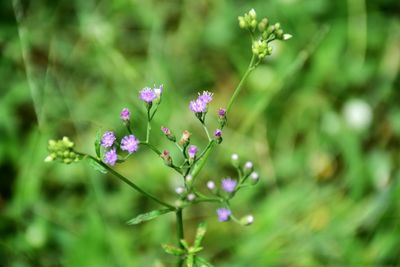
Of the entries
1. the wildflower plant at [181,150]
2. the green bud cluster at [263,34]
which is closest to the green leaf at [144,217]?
the wildflower plant at [181,150]

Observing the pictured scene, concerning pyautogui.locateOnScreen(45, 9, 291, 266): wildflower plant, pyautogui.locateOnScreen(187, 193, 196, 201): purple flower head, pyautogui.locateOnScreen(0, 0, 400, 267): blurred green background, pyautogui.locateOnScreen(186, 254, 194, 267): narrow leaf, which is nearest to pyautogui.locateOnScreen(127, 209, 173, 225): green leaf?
pyautogui.locateOnScreen(45, 9, 291, 266): wildflower plant

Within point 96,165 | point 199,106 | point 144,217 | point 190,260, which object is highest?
point 199,106

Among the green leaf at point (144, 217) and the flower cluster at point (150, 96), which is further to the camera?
the flower cluster at point (150, 96)

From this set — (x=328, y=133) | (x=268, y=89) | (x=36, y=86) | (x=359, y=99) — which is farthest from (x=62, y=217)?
(x=359, y=99)

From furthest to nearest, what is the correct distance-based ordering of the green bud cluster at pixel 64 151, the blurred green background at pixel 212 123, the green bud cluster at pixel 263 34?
the blurred green background at pixel 212 123 → the green bud cluster at pixel 263 34 → the green bud cluster at pixel 64 151

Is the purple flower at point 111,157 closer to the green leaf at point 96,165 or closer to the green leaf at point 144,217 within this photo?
the green leaf at point 96,165

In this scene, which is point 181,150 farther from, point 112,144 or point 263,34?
point 263,34

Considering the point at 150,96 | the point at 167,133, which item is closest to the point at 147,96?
the point at 150,96

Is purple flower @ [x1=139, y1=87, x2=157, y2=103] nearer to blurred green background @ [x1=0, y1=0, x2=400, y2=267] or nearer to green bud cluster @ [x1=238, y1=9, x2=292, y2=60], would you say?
green bud cluster @ [x1=238, y1=9, x2=292, y2=60]

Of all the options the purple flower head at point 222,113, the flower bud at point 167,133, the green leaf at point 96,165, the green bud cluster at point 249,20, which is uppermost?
the green bud cluster at point 249,20
